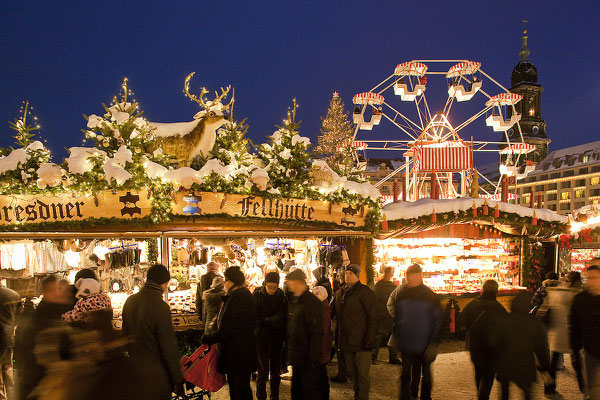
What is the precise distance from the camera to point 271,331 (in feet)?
16.3

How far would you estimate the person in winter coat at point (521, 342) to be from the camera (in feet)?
12.8

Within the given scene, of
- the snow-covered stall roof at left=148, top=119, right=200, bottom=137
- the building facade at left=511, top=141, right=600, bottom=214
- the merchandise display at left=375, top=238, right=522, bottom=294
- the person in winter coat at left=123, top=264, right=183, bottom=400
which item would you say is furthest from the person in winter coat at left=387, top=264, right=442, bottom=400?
the building facade at left=511, top=141, right=600, bottom=214

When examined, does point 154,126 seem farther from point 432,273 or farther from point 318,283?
point 432,273

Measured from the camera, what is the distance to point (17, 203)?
6988mm

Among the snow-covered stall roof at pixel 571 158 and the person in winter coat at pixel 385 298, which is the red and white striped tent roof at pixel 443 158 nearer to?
the person in winter coat at pixel 385 298

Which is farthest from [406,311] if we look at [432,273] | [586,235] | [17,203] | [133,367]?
[586,235]

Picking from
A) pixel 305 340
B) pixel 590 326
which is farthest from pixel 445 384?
pixel 305 340

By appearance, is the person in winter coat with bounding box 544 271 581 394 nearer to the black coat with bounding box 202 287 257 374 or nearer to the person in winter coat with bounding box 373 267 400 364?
the person in winter coat with bounding box 373 267 400 364

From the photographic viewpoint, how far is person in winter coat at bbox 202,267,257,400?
160 inches

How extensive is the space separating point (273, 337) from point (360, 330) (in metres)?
1.09

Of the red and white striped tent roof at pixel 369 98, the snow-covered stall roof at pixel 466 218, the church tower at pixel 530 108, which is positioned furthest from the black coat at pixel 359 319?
the church tower at pixel 530 108

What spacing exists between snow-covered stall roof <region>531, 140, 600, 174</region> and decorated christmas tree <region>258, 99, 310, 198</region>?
61.2 meters

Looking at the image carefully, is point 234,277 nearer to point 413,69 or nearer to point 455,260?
point 455,260

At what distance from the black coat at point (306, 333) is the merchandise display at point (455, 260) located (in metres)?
5.37
